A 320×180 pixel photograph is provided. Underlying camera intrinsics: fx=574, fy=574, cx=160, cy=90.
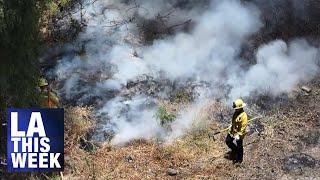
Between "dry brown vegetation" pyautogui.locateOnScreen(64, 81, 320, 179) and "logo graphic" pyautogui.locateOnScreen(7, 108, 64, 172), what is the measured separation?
4.20 ft

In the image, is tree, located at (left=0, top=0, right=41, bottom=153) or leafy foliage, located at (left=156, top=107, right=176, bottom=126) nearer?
tree, located at (left=0, top=0, right=41, bottom=153)

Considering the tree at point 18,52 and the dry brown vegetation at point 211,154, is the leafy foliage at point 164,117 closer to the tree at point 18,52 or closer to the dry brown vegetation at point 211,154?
the dry brown vegetation at point 211,154

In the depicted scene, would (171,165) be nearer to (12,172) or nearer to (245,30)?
(12,172)

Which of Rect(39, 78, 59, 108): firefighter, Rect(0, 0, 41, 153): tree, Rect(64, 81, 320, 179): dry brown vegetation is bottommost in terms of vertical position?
Rect(64, 81, 320, 179): dry brown vegetation

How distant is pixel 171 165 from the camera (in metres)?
9.73

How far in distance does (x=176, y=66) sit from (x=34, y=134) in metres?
4.33

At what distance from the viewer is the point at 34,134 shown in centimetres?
829

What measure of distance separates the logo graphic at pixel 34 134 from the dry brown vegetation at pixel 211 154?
1.28 meters

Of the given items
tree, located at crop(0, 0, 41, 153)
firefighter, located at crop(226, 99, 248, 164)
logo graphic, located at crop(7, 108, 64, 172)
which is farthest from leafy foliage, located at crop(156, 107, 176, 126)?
logo graphic, located at crop(7, 108, 64, 172)

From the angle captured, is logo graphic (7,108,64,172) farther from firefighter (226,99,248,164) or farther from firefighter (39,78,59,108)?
firefighter (226,99,248,164)

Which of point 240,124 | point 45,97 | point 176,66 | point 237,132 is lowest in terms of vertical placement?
point 237,132

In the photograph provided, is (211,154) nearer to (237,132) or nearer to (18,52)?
(237,132)

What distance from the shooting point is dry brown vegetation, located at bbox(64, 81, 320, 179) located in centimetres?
947

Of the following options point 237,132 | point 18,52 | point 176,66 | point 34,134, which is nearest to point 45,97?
point 18,52
